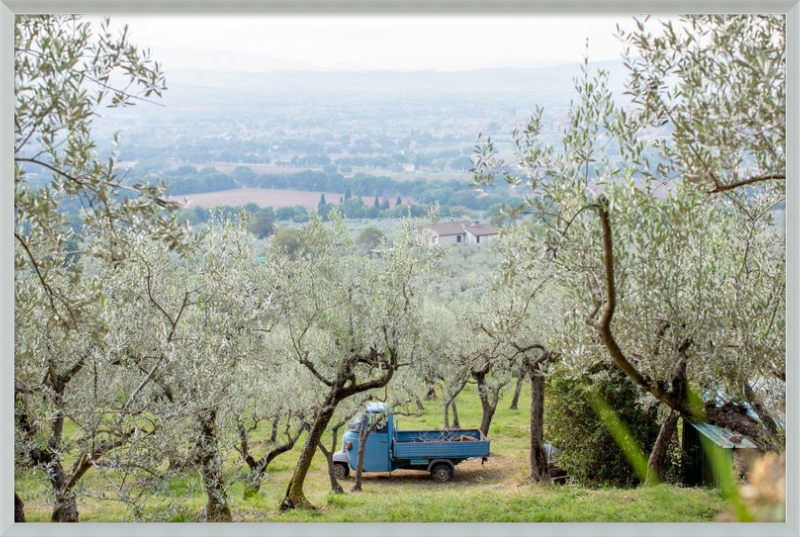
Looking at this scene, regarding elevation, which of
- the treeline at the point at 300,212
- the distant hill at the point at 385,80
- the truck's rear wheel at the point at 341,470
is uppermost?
the distant hill at the point at 385,80

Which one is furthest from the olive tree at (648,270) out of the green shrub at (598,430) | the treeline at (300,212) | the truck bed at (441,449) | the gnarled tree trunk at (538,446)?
the truck bed at (441,449)

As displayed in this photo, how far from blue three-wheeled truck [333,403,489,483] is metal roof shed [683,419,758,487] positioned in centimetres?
284

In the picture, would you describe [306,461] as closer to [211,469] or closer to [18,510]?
[211,469]

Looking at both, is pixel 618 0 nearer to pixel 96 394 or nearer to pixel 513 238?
pixel 513 238

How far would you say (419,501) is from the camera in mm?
7449

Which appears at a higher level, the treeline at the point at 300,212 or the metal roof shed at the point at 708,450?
the treeline at the point at 300,212

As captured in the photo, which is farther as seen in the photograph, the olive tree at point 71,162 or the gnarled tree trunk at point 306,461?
the gnarled tree trunk at point 306,461

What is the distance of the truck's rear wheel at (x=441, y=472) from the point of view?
33.3 ft

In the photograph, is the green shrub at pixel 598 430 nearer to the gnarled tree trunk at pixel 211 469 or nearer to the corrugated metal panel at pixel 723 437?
the corrugated metal panel at pixel 723 437

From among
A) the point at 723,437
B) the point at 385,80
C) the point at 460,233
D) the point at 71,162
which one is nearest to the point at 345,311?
the point at 460,233

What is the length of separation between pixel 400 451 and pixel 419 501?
9.13ft

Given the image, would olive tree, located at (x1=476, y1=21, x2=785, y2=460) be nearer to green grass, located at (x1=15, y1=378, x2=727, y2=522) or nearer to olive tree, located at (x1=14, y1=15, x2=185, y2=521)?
green grass, located at (x1=15, y1=378, x2=727, y2=522)

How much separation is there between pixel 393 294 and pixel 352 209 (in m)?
1.00

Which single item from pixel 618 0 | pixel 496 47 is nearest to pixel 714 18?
pixel 618 0
